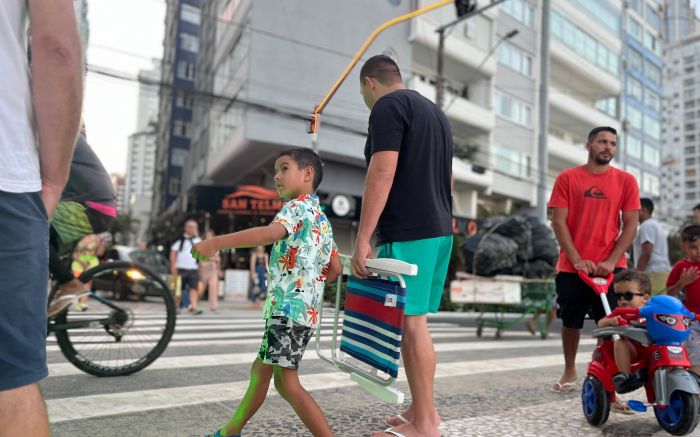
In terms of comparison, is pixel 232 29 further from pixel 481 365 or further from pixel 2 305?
pixel 2 305

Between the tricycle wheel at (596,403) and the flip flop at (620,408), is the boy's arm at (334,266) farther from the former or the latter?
the flip flop at (620,408)

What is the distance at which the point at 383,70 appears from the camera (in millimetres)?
2811

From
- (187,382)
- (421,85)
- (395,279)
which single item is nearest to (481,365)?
(187,382)

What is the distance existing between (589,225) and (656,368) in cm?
127

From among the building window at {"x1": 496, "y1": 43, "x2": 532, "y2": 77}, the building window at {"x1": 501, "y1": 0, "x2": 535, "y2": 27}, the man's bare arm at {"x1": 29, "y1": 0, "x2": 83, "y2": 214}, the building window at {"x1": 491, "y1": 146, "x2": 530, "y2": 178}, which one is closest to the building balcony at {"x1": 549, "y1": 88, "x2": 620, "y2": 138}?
the building window at {"x1": 496, "y1": 43, "x2": 532, "y2": 77}

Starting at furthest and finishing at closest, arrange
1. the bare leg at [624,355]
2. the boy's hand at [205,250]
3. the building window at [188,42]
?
the building window at [188,42] → the bare leg at [624,355] → the boy's hand at [205,250]

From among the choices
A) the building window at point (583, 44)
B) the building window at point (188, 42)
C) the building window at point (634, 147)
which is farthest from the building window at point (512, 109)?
the building window at point (188, 42)

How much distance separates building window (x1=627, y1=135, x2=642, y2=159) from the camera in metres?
46.0

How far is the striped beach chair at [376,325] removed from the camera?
7.34 ft

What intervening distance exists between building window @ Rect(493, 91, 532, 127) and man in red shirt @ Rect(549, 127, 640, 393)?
86.0ft

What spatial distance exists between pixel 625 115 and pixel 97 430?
161 ft

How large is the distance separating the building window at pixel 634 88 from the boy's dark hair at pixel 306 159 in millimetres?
49933

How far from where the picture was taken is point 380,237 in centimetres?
275

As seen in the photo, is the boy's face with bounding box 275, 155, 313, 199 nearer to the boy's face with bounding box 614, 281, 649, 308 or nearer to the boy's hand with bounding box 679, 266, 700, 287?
the boy's face with bounding box 614, 281, 649, 308
